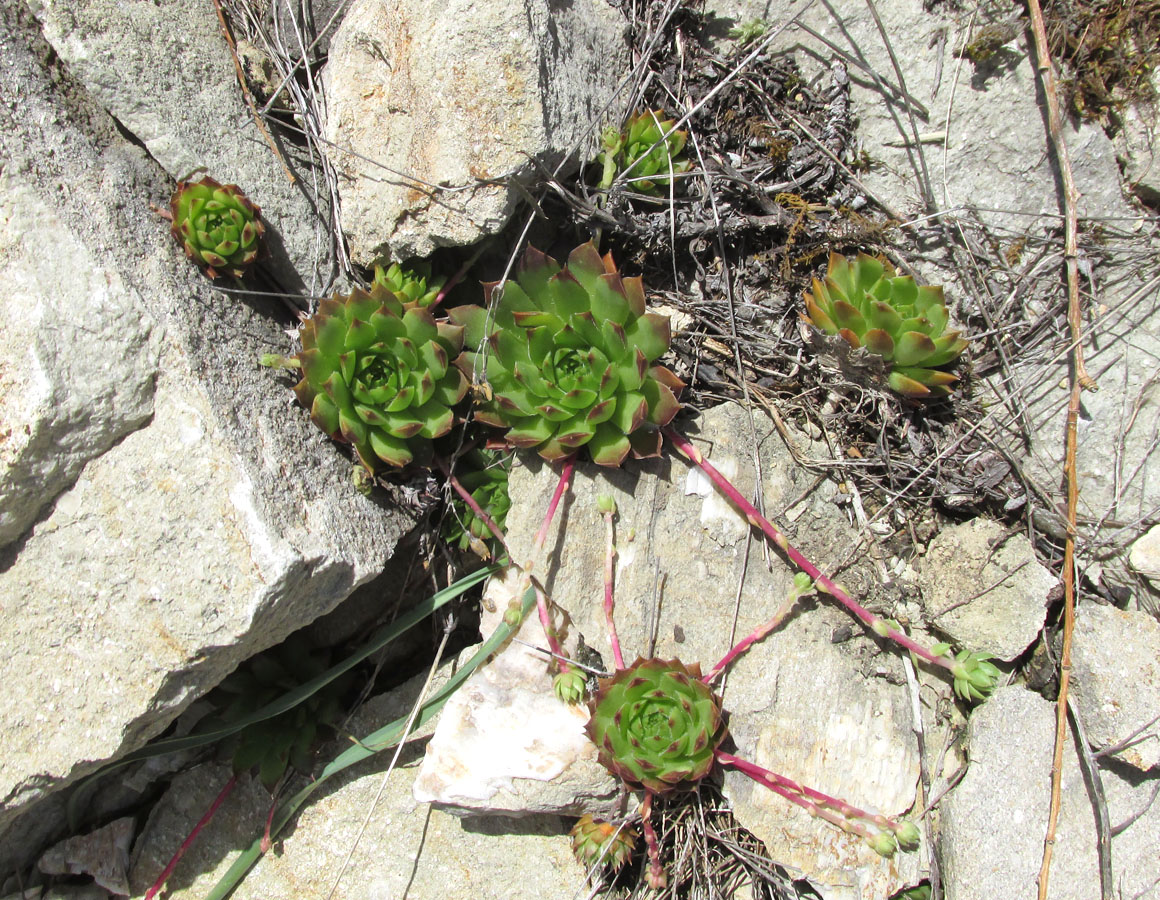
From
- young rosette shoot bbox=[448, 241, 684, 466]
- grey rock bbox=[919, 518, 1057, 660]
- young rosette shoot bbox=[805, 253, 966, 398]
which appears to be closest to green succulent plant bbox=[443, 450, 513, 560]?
young rosette shoot bbox=[448, 241, 684, 466]

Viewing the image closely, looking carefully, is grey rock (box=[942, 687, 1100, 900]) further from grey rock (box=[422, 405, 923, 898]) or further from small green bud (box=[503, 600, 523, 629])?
small green bud (box=[503, 600, 523, 629])

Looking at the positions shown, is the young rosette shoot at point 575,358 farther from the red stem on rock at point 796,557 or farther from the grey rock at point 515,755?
the grey rock at point 515,755


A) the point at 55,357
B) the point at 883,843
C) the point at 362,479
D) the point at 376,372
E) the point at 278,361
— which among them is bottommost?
the point at 883,843

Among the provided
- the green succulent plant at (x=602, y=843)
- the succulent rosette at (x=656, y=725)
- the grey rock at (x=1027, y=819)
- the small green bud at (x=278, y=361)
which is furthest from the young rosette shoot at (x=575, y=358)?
the grey rock at (x=1027, y=819)

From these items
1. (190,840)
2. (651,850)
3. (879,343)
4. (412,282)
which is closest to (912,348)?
(879,343)

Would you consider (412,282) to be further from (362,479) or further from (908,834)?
(908,834)

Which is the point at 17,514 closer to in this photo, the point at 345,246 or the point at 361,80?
the point at 345,246
